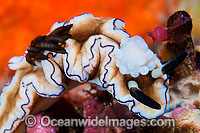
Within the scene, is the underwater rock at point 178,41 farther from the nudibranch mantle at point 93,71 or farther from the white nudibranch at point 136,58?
the white nudibranch at point 136,58

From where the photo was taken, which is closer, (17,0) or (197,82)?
(197,82)

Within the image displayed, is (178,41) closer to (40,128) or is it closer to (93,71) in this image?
(93,71)

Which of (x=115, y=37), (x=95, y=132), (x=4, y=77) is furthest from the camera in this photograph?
(x=4, y=77)

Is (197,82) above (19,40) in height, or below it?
below

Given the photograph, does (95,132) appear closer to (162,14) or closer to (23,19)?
(23,19)

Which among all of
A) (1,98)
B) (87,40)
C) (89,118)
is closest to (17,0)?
(1,98)

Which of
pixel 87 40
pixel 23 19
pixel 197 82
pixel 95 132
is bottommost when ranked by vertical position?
pixel 95 132

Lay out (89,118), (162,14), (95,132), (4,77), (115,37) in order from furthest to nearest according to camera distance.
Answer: (162,14), (4,77), (89,118), (95,132), (115,37)

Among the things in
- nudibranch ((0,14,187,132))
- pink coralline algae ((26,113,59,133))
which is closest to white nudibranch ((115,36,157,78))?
nudibranch ((0,14,187,132))
